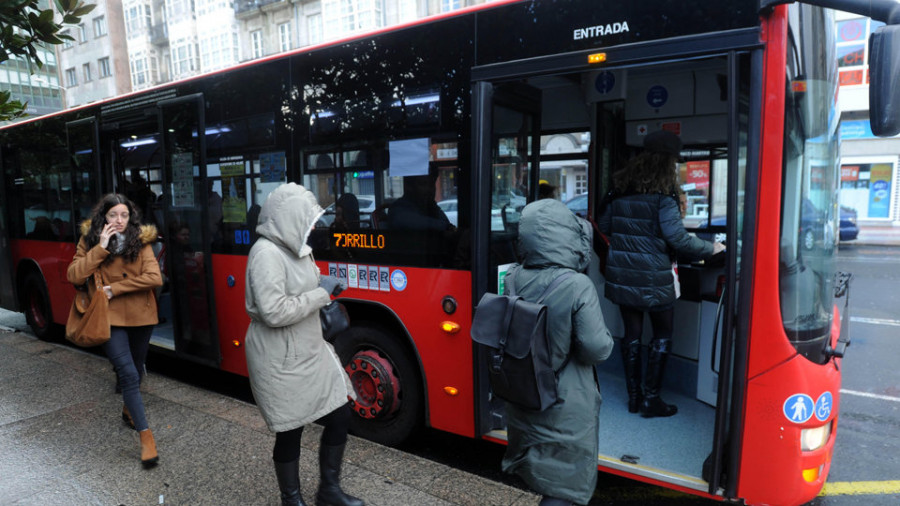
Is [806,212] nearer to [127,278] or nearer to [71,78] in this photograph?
[127,278]

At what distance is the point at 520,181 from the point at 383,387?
166 cm

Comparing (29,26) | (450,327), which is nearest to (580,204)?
(450,327)

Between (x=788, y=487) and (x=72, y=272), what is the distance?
4.20m

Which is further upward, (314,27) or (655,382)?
(314,27)

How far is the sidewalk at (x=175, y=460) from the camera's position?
127 inches

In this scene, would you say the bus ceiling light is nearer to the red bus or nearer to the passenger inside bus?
the red bus

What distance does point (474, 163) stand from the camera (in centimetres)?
325

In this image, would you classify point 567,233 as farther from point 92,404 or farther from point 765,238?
point 92,404

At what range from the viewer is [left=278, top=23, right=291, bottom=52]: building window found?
3200cm

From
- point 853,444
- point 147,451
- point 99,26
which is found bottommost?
point 853,444

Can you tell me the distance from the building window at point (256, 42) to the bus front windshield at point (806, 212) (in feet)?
114

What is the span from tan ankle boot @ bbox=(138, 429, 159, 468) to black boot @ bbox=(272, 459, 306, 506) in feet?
4.14

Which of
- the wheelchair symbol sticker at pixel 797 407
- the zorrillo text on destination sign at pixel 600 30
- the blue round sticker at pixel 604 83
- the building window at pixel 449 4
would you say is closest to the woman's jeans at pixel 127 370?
the zorrillo text on destination sign at pixel 600 30

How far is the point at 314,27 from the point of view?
30906 mm
